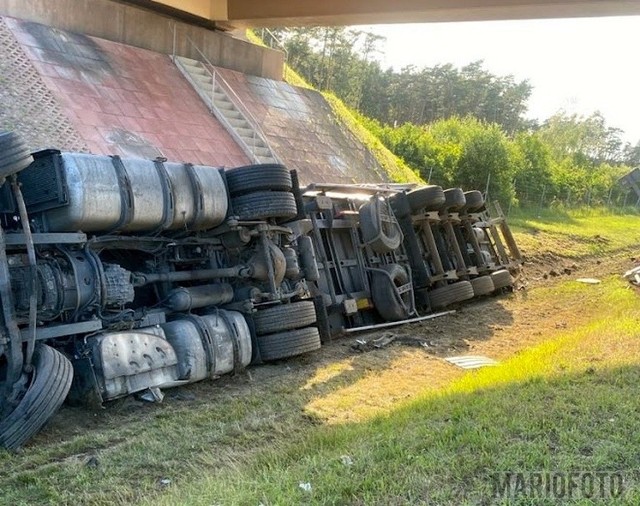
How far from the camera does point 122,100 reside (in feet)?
40.2

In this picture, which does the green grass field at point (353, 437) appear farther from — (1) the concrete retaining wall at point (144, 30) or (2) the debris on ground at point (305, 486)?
(1) the concrete retaining wall at point (144, 30)

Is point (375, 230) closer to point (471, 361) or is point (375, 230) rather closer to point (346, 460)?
point (471, 361)

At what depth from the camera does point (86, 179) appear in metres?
5.27

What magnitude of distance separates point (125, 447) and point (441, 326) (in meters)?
5.68

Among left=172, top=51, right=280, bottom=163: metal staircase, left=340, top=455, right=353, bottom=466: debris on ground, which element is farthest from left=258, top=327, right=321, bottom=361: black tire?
left=172, top=51, right=280, bottom=163: metal staircase

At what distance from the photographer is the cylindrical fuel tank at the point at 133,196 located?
17.2 feet

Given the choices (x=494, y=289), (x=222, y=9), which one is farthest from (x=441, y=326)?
(x=222, y=9)

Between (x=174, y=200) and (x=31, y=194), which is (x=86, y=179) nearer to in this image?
(x=31, y=194)

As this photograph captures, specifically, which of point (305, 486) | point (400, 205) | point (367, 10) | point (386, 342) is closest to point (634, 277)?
point (400, 205)

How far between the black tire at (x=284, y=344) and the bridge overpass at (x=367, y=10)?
30.7 feet

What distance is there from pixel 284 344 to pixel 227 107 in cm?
916

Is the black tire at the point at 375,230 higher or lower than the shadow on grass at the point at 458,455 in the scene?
higher

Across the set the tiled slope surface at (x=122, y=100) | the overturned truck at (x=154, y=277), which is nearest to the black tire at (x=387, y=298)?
the overturned truck at (x=154, y=277)

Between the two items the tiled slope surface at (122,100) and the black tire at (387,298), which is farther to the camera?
the tiled slope surface at (122,100)
